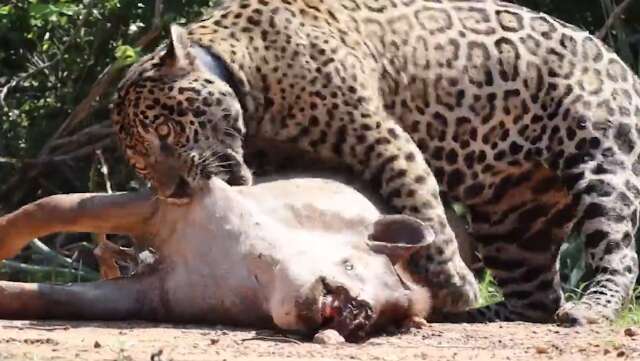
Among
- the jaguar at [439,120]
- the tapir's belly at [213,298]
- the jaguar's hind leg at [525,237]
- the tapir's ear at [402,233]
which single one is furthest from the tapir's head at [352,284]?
the jaguar's hind leg at [525,237]

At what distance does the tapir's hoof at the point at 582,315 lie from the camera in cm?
707

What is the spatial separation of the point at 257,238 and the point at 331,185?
730 mm

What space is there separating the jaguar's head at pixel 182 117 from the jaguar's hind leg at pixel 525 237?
172 cm

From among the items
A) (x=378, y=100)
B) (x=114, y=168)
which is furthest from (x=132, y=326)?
(x=114, y=168)

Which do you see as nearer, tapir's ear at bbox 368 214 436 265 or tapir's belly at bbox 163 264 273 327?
tapir's belly at bbox 163 264 273 327

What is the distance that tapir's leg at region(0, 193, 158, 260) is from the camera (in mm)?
6363

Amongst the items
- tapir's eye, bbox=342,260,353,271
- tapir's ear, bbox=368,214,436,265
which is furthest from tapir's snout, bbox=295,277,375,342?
tapir's ear, bbox=368,214,436,265

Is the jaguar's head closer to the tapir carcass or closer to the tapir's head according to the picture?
the tapir carcass

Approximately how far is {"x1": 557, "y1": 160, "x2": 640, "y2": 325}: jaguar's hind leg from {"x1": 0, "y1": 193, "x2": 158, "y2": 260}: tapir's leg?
226 cm

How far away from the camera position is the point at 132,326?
6.12 meters

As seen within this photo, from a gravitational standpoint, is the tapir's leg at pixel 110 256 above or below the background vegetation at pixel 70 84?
above

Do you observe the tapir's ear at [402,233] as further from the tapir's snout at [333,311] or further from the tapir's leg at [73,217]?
the tapir's leg at [73,217]

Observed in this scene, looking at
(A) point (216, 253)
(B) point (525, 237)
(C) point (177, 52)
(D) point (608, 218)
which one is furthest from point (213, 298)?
(B) point (525, 237)

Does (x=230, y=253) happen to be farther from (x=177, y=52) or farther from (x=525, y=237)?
(x=525, y=237)
